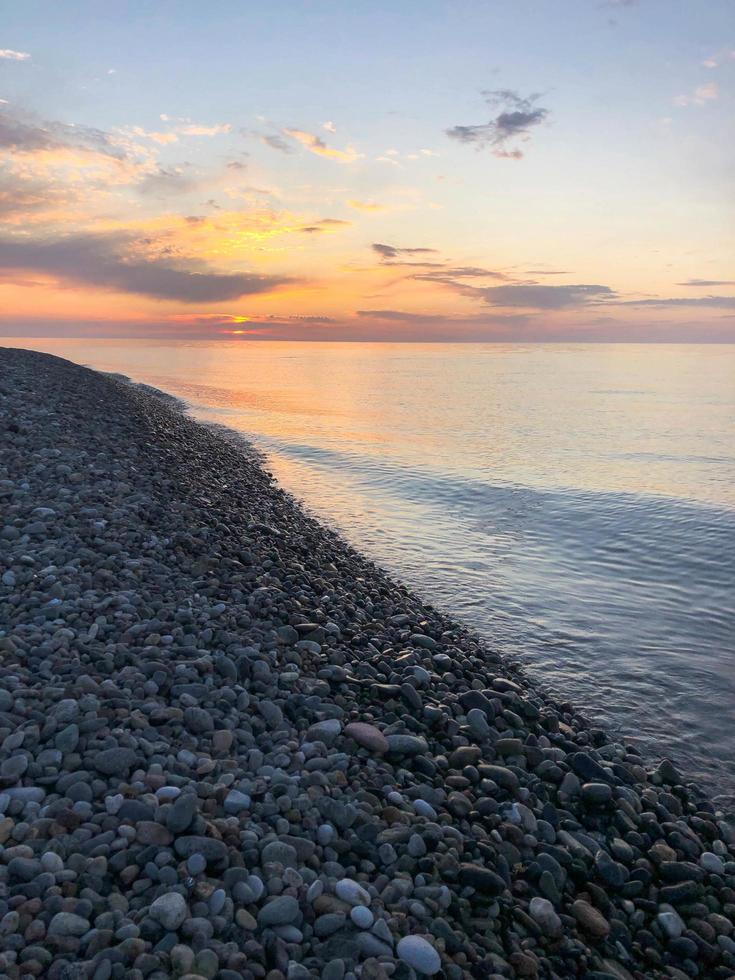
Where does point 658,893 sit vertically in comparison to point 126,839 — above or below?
below

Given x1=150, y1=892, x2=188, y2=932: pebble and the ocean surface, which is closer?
x1=150, y1=892, x2=188, y2=932: pebble

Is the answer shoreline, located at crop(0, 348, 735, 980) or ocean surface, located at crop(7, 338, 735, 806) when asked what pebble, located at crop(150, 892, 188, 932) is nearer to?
shoreline, located at crop(0, 348, 735, 980)

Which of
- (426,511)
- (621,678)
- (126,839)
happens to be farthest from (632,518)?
(126,839)

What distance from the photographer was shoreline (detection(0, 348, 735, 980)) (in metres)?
3.61

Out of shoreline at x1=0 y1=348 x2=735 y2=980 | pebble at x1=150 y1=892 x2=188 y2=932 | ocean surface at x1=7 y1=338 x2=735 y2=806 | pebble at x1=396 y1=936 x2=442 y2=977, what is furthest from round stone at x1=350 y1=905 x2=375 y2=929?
ocean surface at x1=7 y1=338 x2=735 y2=806

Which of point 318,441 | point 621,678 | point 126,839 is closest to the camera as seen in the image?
point 126,839

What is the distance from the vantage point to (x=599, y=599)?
12727mm

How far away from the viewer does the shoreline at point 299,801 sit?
3605mm

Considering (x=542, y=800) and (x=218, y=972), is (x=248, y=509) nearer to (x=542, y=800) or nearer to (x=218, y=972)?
(x=542, y=800)

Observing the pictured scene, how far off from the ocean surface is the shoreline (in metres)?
1.75

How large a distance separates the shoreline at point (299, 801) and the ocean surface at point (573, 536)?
1749mm

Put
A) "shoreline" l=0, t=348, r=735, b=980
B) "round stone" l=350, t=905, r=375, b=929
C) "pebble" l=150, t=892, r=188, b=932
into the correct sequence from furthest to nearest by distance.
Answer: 1. "round stone" l=350, t=905, r=375, b=929
2. "shoreline" l=0, t=348, r=735, b=980
3. "pebble" l=150, t=892, r=188, b=932

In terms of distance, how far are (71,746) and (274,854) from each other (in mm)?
1701

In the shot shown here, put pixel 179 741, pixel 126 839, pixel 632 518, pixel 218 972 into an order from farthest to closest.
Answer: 1. pixel 632 518
2. pixel 179 741
3. pixel 126 839
4. pixel 218 972
